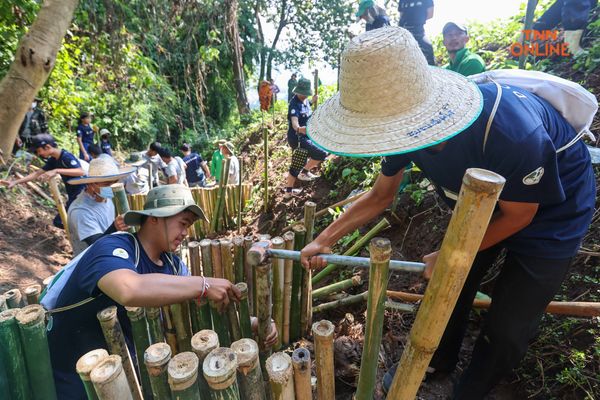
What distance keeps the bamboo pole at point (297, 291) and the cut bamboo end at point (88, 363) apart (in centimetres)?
148

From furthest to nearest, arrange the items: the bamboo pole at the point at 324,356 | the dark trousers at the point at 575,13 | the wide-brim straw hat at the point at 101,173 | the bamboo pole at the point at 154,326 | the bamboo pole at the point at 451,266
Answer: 1. the dark trousers at the point at 575,13
2. the wide-brim straw hat at the point at 101,173
3. the bamboo pole at the point at 154,326
4. the bamboo pole at the point at 324,356
5. the bamboo pole at the point at 451,266

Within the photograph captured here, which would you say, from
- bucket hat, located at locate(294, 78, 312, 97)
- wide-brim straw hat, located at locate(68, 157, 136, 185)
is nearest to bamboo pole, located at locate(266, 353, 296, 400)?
wide-brim straw hat, located at locate(68, 157, 136, 185)

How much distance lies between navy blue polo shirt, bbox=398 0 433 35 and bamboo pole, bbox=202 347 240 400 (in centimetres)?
498

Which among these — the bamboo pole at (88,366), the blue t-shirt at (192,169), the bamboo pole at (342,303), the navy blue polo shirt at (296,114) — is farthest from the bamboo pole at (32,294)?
Result: the blue t-shirt at (192,169)

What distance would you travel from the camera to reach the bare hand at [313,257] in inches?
70.8

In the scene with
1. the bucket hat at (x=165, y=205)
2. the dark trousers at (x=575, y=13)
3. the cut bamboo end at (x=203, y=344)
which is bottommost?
the cut bamboo end at (x=203, y=344)

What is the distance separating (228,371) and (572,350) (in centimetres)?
213

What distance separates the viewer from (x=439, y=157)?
5.02 ft

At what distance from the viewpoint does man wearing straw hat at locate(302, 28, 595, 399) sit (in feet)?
3.87

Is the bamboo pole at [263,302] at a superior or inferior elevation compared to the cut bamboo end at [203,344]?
inferior

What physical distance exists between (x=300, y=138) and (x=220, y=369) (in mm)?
5223

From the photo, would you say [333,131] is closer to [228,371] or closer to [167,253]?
[228,371]

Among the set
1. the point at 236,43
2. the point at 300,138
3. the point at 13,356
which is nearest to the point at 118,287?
the point at 13,356

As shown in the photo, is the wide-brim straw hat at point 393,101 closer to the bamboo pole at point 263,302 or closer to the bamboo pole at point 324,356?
the bamboo pole at point 324,356
